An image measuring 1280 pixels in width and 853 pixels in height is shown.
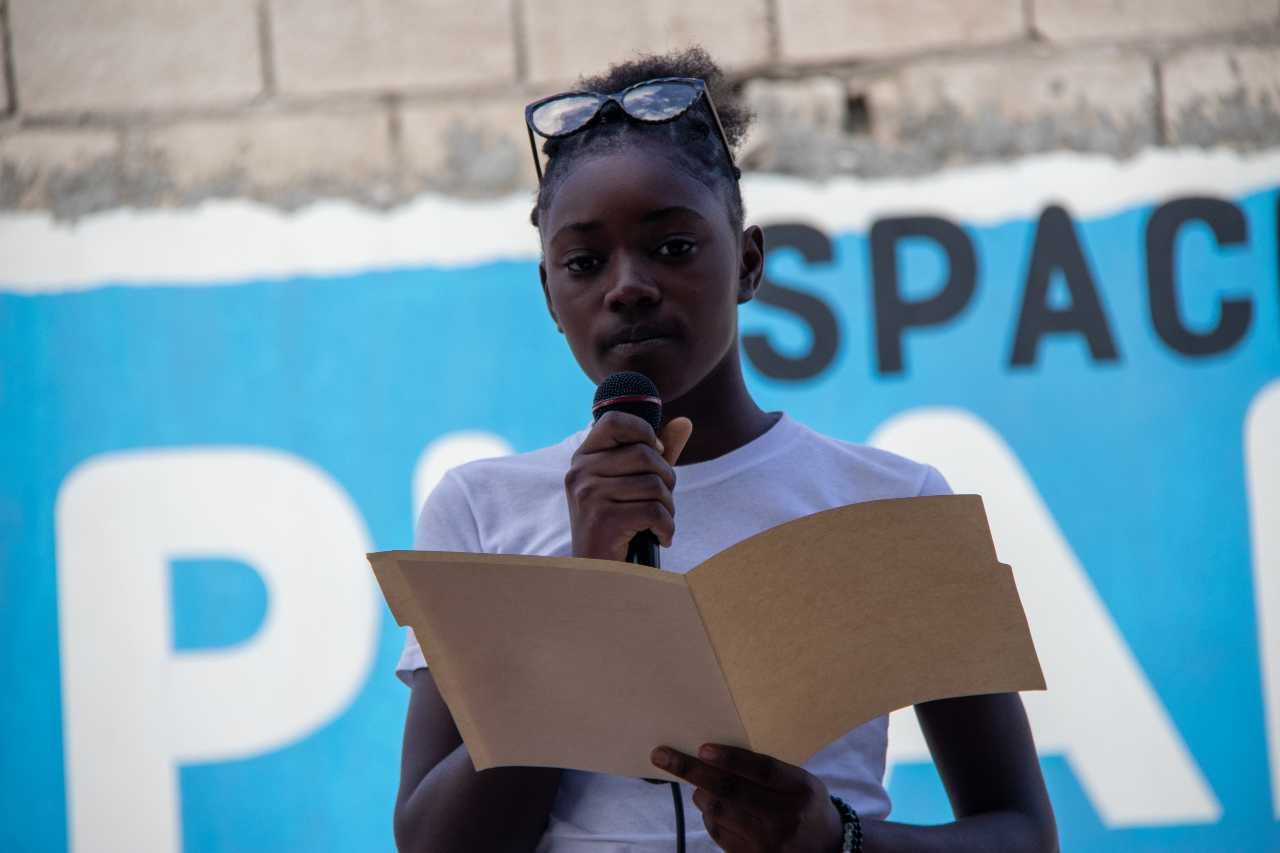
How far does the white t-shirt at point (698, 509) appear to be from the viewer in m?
1.24

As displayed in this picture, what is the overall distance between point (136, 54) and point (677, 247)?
2008mm

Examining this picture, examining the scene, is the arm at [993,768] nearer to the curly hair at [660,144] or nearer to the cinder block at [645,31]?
the curly hair at [660,144]

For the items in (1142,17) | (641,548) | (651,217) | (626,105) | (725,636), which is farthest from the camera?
(1142,17)

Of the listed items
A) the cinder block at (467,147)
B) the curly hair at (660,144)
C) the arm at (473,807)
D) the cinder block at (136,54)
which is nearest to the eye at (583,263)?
the curly hair at (660,144)

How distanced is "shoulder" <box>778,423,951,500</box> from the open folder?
0.91 feet

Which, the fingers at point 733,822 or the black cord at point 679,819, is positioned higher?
the fingers at point 733,822

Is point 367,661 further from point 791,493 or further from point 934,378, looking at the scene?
point 791,493

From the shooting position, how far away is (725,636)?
3.16 ft

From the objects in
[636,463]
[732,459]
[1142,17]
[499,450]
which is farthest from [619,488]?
[1142,17]

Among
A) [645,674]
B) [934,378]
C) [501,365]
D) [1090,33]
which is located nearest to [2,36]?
[501,365]

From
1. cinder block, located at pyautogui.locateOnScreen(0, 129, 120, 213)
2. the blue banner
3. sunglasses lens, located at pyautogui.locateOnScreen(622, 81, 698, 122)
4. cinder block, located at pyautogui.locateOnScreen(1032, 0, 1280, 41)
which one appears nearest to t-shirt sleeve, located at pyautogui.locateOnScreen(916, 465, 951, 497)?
sunglasses lens, located at pyautogui.locateOnScreen(622, 81, 698, 122)

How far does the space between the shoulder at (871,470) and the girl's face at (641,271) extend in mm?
150

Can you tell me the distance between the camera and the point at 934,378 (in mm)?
2727

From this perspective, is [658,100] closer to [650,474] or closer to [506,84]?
[650,474]
